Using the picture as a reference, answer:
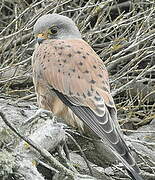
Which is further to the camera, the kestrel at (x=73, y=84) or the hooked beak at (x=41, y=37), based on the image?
the hooked beak at (x=41, y=37)

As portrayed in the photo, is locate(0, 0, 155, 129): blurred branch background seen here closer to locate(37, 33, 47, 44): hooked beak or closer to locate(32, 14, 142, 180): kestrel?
locate(37, 33, 47, 44): hooked beak

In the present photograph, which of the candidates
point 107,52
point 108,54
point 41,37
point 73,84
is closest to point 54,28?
point 41,37

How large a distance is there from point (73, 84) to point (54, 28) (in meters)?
0.68

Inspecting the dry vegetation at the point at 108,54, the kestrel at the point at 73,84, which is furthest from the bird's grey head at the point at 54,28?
the dry vegetation at the point at 108,54

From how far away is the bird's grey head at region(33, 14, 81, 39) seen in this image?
13.9 ft

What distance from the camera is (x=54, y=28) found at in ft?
14.2

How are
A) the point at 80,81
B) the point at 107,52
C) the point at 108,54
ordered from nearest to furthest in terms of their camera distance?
the point at 80,81, the point at 107,52, the point at 108,54

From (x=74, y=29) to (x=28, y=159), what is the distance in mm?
1834

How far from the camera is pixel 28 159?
2.83 meters

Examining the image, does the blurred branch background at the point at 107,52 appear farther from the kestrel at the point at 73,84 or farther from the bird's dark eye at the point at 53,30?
the kestrel at the point at 73,84

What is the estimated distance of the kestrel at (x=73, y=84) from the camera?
3486 millimetres

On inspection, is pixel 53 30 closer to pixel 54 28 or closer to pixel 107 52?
pixel 54 28

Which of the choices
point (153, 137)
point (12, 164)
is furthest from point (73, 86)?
point (153, 137)

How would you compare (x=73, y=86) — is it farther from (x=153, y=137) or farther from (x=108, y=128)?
(x=153, y=137)
